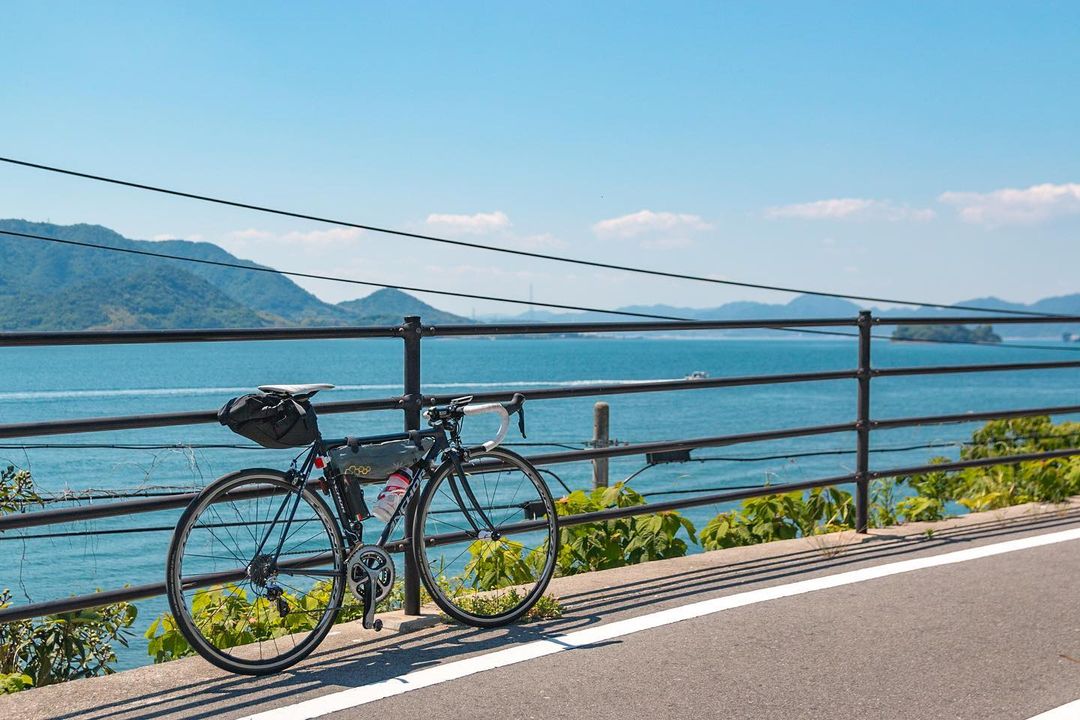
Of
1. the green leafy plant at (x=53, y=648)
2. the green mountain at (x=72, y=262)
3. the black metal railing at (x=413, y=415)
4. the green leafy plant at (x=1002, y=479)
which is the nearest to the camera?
the black metal railing at (x=413, y=415)

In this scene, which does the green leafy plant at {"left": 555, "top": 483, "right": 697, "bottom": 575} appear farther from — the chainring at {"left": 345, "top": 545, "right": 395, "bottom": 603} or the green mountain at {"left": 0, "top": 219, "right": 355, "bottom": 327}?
the green mountain at {"left": 0, "top": 219, "right": 355, "bottom": 327}

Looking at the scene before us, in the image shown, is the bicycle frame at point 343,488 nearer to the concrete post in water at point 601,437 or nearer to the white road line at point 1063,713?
the white road line at point 1063,713

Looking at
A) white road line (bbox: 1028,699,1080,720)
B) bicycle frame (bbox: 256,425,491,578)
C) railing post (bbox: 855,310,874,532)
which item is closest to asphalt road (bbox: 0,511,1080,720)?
white road line (bbox: 1028,699,1080,720)

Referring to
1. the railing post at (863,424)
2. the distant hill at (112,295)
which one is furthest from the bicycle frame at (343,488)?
the distant hill at (112,295)

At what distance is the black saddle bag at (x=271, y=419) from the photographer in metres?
3.82

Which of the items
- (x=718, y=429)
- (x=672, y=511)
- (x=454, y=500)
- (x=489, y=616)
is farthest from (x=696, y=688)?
(x=718, y=429)

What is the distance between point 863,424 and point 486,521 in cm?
297

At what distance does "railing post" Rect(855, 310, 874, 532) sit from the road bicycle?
258 cm

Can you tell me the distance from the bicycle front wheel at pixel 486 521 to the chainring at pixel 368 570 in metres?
0.19

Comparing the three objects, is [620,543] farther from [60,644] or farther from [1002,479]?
[1002,479]

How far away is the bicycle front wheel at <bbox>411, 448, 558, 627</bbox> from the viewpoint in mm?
4469

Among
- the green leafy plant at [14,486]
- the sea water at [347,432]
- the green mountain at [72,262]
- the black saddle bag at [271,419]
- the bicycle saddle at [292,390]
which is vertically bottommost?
the sea water at [347,432]

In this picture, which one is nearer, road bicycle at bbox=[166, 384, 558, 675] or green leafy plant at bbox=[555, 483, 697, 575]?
road bicycle at bbox=[166, 384, 558, 675]

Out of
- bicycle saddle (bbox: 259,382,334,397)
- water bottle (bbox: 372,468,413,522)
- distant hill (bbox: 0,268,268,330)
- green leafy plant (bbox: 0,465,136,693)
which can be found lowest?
green leafy plant (bbox: 0,465,136,693)
